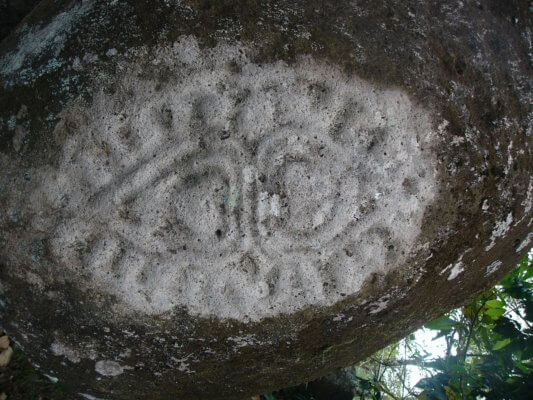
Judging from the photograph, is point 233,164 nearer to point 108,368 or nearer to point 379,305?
point 379,305

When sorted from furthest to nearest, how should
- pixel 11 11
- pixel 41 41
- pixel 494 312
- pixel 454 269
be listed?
pixel 494 312 < pixel 11 11 < pixel 454 269 < pixel 41 41

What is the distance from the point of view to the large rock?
1.18m

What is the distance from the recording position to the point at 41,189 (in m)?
1.20

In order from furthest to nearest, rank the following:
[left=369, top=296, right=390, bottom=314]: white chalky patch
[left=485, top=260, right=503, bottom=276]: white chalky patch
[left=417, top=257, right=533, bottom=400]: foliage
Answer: [left=417, top=257, right=533, bottom=400]: foliage
[left=485, top=260, right=503, bottom=276]: white chalky patch
[left=369, top=296, right=390, bottom=314]: white chalky patch

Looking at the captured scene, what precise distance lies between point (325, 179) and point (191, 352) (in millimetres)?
578

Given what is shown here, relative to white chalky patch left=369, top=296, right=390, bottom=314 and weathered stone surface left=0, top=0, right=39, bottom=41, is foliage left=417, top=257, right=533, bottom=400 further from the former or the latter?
weathered stone surface left=0, top=0, right=39, bottom=41

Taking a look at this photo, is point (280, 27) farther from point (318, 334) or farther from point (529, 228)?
point (529, 228)

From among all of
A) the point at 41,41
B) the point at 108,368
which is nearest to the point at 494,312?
the point at 108,368

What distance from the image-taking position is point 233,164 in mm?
1176

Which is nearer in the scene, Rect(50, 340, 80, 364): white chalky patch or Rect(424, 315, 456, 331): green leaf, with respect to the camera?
Rect(50, 340, 80, 364): white chalky patch

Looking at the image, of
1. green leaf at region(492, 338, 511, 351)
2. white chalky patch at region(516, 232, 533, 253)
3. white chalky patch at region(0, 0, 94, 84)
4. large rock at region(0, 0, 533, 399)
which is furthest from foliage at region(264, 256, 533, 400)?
white chalky patch at region(0, 0, 94, 84)

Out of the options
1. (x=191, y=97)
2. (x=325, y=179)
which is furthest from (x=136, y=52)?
(x=325, y=179)

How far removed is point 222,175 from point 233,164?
36mm

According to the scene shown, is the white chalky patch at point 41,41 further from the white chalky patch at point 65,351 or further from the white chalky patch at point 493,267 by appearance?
the white chalky patch at point 493,267
